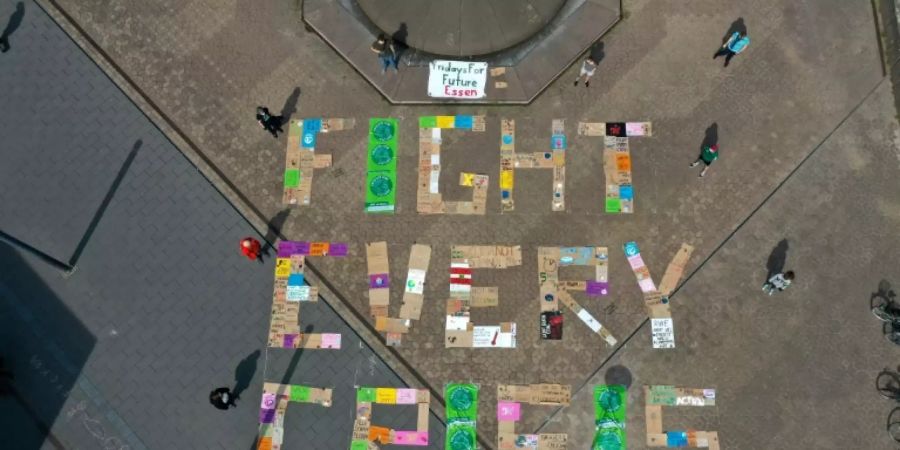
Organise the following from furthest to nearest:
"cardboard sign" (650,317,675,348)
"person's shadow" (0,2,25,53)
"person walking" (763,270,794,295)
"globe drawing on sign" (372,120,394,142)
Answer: "person's shadow" (0,2,25,53) → "globe drawing on sign" (372,120,394,142) → "cardboard sign" (650,317,675,348) → "person walking" (763,270,794,295)

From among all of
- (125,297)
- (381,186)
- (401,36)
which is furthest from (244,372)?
(401,36)

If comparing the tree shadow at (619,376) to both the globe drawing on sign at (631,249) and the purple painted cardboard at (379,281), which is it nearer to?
the globe drawing on sign at (631,249)

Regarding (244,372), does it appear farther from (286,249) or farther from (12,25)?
(12,25)

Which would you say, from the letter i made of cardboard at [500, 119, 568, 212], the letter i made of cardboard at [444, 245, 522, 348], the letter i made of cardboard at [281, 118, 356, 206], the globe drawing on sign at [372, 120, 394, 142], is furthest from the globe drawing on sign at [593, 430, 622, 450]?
the letter i made of cardboard at [281, 118, 356, 206]

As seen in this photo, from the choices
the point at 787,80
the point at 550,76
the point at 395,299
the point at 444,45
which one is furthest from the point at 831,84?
the point at 395,299

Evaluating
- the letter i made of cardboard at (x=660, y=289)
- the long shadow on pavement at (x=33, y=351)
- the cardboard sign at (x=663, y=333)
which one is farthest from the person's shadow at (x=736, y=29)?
the long shadow on pavement at (x=33, y=351)

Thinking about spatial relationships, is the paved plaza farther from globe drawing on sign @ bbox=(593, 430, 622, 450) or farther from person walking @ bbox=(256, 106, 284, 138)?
globe drawing on sign @ bbox=(593, 430, 622, 450)
